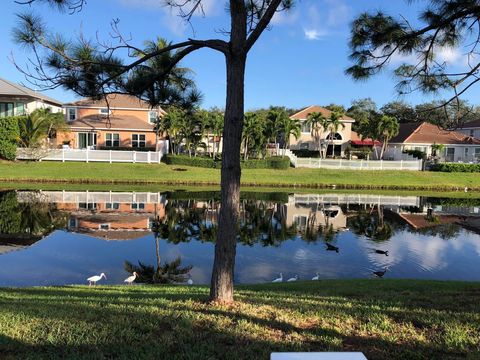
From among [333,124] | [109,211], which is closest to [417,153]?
[333,124]

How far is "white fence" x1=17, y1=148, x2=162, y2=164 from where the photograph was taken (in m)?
34.9

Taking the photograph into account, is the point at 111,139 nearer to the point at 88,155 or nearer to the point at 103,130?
the point at 103,130

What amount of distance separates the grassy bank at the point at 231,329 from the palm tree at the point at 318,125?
141 ft

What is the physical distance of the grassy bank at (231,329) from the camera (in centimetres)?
400

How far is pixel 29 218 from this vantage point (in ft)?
62.0

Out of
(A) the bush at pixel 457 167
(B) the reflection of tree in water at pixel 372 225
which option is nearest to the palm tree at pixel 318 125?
(A) the bush at pixel 457 167

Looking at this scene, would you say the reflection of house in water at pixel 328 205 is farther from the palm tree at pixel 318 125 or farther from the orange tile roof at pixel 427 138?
the orange tile roof at pixel 427 138

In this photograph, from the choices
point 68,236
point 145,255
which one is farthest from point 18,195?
point 145,255

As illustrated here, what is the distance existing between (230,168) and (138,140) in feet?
124

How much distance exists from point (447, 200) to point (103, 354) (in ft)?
103

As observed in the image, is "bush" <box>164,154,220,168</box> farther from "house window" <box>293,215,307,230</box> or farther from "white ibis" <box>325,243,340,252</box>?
"white ibis" <box>325,243,340,252</box>

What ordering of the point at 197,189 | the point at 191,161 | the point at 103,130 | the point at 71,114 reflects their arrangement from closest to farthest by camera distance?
the point at 197,189 < the point at 191,161 < the point at 103,130 < the point at 71,114

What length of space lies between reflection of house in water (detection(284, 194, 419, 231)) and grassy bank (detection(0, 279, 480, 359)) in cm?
1377

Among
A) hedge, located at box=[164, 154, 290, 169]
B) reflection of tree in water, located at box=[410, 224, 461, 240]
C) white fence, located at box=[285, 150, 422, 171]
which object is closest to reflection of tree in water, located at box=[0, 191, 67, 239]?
hedge, located at box=[164, 154, 290, 169]
